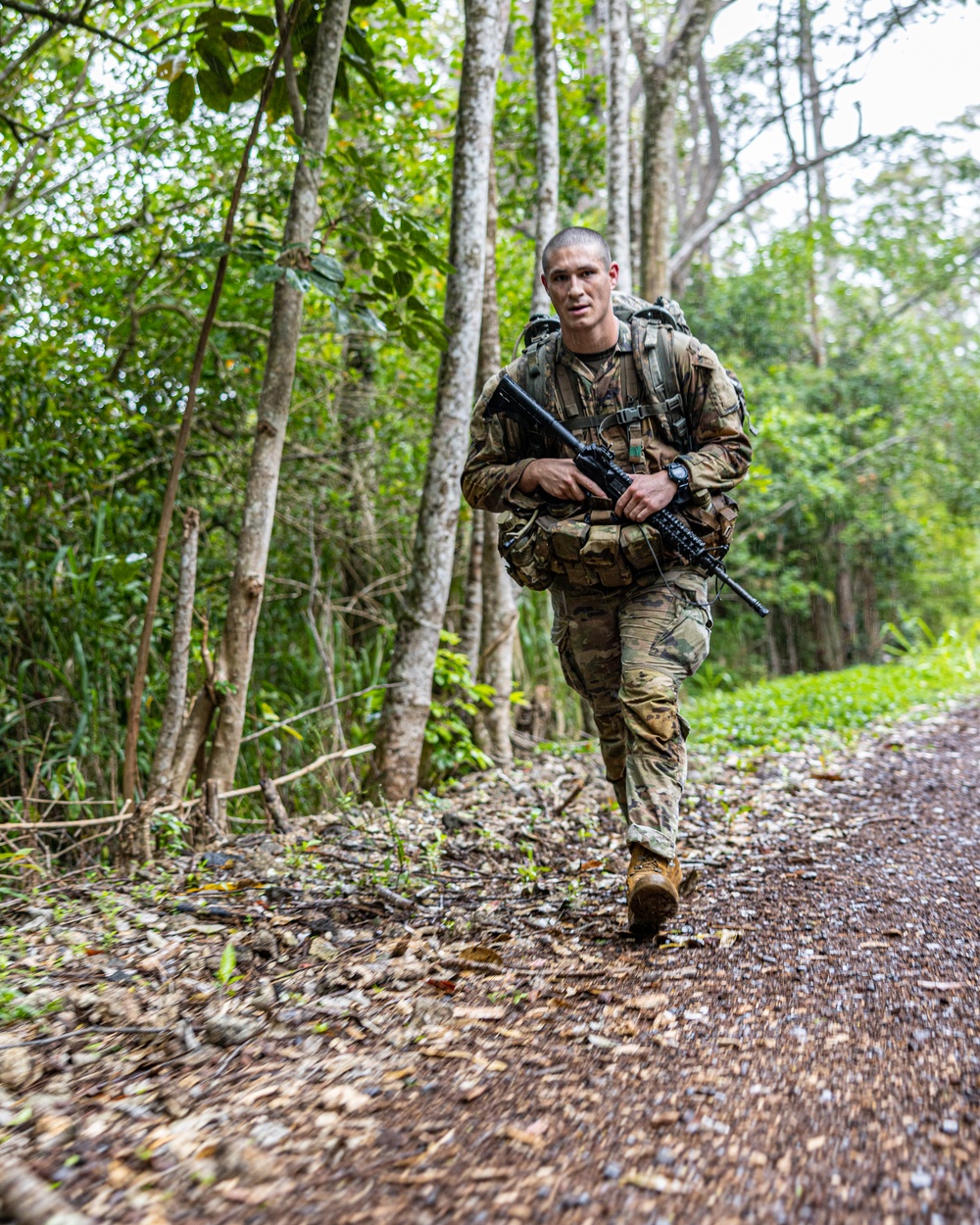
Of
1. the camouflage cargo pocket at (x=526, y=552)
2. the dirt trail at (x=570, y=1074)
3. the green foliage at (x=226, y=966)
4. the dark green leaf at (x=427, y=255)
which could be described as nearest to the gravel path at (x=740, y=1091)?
the dirt trail at (x=570, y=1074)

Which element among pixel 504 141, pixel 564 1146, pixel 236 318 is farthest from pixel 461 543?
pixel 564 1146

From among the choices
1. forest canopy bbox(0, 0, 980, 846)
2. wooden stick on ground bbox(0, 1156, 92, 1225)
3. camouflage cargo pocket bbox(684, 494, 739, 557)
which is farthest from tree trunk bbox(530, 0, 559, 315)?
wooden stick on ground bbox(0, 1156, 92, 1225)

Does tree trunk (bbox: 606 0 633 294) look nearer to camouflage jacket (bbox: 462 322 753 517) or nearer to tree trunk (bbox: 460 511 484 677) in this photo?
tree trunk (bbox: 460 511 484 677)

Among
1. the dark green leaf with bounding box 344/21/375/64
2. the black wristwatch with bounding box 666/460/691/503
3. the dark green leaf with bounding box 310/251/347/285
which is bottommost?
the black wristwatch with bounding box 666/460/691/503

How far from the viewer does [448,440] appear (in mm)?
5086

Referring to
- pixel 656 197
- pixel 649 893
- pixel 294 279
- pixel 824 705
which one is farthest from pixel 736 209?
pixel 649 893

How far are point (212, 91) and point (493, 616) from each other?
326 centimetres

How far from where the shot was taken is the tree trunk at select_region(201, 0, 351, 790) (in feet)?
13.6

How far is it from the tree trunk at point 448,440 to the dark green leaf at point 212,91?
4.32 ft

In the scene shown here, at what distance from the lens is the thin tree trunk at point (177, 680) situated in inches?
153

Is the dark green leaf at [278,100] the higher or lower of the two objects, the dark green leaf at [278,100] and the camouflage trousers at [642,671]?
the higher

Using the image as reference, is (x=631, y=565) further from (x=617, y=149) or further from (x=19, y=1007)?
(x=617, y=149)

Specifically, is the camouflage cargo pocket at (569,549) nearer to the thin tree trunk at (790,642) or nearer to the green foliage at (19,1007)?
the green foliage at (19,1007)

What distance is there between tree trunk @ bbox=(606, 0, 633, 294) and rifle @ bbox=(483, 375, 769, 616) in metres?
3.93
